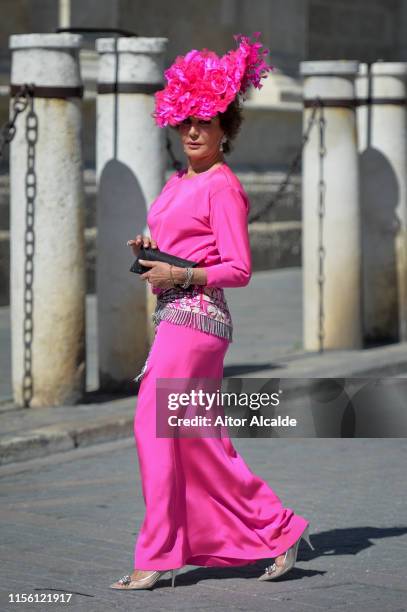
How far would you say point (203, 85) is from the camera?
18.5ft

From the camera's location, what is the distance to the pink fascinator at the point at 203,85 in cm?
563

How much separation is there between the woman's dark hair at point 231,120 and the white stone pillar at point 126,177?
3.72 meters

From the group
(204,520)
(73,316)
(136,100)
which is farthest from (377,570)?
(136,100)

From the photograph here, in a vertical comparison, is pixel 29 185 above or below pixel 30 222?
above

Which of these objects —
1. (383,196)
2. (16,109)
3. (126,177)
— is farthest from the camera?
(383,196)

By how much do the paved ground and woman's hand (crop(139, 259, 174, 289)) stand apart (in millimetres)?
1055

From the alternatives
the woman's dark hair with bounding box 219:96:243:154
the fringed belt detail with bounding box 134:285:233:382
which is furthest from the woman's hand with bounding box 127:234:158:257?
the woman's dark hair with bounding box 219:96:243:154

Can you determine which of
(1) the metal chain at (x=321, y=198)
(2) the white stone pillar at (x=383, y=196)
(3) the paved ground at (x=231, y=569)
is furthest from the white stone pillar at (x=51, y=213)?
(2) the white stone pillar at (x=383, y=196)

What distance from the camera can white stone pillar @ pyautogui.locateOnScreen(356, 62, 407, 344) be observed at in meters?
12.2

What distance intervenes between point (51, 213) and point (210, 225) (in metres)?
3.41

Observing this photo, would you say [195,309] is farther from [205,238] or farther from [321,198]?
[321,198]

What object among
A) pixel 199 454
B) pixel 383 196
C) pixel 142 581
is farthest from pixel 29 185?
pixel 383 196

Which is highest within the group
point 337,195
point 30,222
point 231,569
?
point 30,222

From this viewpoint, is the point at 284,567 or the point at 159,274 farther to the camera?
the point at 284,567
